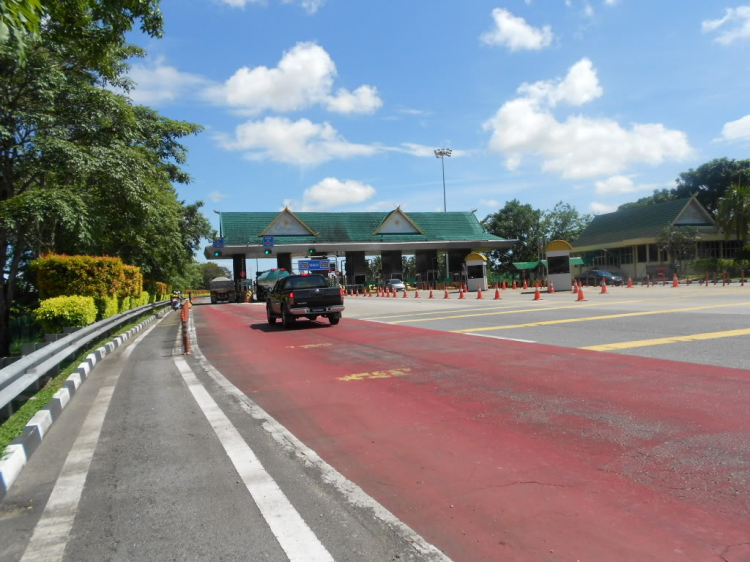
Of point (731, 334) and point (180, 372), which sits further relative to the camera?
point (731, 334)

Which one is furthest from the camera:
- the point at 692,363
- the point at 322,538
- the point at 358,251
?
the point at 358,251

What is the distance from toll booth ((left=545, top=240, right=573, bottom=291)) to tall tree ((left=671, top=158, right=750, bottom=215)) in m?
39.9

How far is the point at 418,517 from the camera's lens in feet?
11.1

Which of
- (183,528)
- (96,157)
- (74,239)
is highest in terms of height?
(96,157)

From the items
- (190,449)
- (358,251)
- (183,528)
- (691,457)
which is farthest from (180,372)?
(358,251)

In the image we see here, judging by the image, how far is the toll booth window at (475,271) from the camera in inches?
1748

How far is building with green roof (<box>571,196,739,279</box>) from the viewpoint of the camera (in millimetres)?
50566

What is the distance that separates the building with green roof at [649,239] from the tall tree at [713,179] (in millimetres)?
14301

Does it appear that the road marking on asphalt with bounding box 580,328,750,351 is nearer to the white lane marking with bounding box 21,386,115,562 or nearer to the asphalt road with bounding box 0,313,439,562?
the asphalt road with bounding box 0,313,439,562

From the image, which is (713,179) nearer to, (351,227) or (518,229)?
(518,229)

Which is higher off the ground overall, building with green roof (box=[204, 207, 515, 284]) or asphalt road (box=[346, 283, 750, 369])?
building with green roof (box=[204, 207, 515, 284])

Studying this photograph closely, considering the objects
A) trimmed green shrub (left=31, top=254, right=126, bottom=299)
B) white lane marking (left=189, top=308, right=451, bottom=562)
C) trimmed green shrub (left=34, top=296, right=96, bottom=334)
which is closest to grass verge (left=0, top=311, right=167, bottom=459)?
white lane marking (left=189, top=308, right=451, bottom=562)

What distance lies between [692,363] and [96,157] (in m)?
16.8

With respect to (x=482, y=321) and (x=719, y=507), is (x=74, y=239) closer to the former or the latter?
(x=482, y=321)
